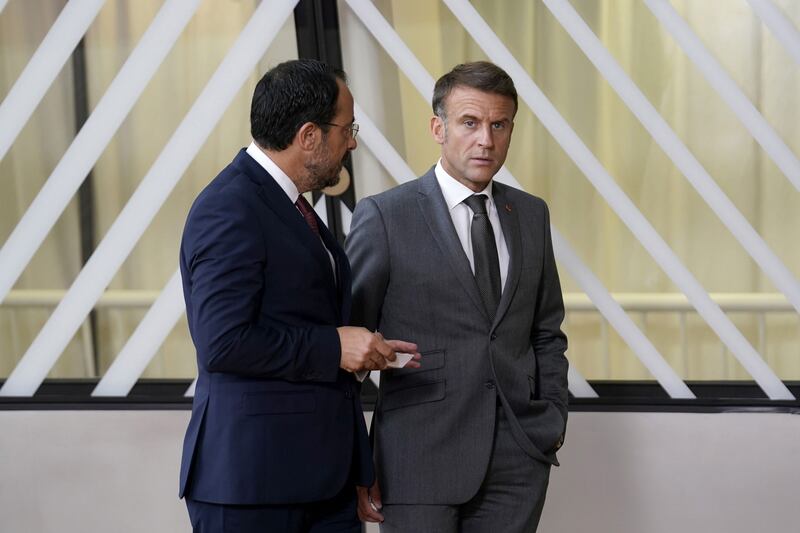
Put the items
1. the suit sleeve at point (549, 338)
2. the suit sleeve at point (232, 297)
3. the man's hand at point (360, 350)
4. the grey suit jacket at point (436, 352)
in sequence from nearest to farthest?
the suit sleeve at point (232, 297) < the man's hand at point (360, 350) < the grey suit jacket at point (436, 352) < the suit sleeve at point (549, 338)

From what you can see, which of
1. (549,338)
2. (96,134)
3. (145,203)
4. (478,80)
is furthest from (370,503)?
(96,134)

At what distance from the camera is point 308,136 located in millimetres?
1687

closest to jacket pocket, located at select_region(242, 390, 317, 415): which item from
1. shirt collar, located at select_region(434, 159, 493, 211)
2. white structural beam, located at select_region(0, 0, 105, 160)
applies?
shirt collar, located at select_region(434, 159, 493, 211)

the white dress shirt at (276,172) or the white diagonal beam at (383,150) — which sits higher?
the white diagonal beam at (383,150)

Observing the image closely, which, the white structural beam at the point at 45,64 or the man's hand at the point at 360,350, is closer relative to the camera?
the man's hand at the point at 360,350

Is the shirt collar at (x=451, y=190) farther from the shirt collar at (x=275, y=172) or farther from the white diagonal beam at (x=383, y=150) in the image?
the white diagonal beam at (x=383, y=150)

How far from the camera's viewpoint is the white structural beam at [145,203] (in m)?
2.96

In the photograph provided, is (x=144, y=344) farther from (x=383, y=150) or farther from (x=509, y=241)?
(x=509, y=241)

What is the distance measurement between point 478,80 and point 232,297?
0.68 metres

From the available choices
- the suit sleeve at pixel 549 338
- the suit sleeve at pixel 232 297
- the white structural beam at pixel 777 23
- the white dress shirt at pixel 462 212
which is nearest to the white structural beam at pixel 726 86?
the white structural beam at pixel 777 23

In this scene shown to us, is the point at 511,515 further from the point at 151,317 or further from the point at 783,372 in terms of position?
the point at 783,372

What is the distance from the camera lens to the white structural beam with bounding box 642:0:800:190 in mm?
2822

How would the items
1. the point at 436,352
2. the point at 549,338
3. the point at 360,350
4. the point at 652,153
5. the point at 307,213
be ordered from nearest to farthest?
the point at 360,350
the point at 307,213
the point at 436,352
the point at 549,338
the point at 652,153

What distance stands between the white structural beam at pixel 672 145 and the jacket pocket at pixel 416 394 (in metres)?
1.23
